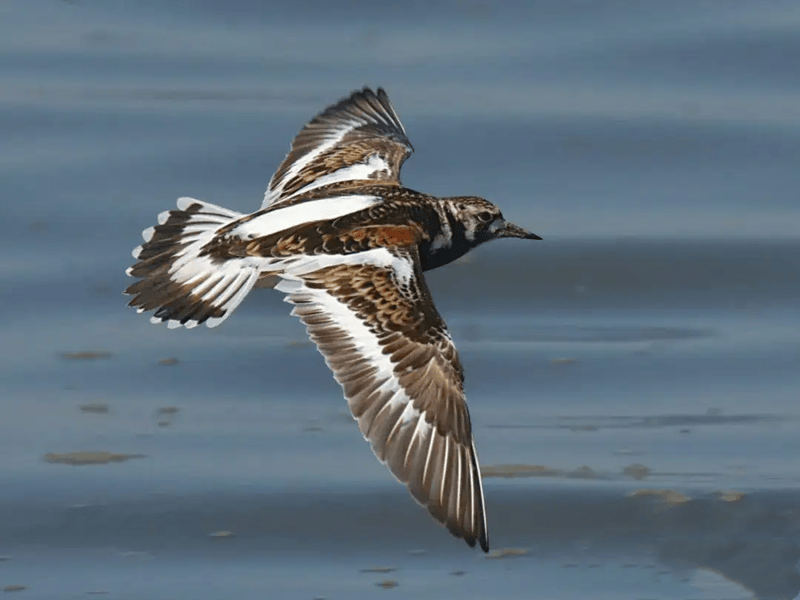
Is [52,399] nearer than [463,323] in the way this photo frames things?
Yes

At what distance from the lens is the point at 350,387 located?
399 centimetres

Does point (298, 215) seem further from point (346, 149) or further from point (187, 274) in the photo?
point (346, 149)

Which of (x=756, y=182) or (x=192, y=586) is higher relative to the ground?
(x=756, y=182)

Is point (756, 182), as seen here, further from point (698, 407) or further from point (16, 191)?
point (16, 191)

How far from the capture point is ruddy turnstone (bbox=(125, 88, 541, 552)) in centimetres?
385

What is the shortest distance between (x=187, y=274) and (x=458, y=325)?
1.38 meters

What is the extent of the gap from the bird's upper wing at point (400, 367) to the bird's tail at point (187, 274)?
0.43 feet

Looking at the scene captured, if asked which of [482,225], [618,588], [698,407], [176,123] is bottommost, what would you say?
[618,588]

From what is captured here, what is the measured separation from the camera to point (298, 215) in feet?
14.6

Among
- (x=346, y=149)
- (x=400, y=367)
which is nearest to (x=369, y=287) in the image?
(x=400, y=367)

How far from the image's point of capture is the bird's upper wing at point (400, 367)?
3777 mm

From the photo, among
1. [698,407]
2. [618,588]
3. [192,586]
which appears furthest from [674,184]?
[192,586]

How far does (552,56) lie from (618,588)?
3581mm

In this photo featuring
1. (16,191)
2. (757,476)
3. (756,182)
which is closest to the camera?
(757,476)
